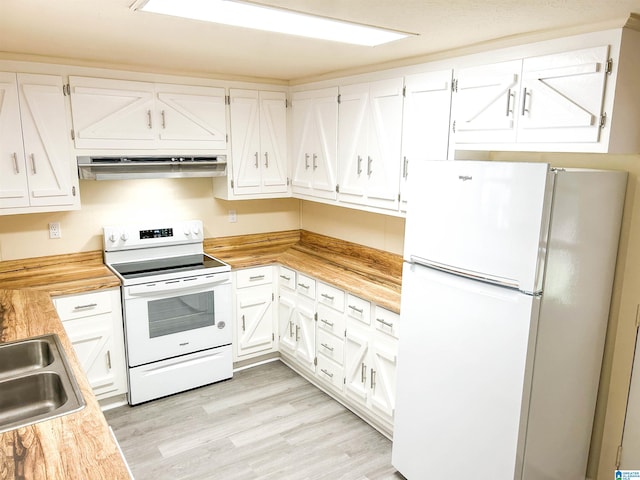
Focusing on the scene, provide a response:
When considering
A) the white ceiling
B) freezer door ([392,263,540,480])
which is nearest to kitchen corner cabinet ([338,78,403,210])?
the white ceiling

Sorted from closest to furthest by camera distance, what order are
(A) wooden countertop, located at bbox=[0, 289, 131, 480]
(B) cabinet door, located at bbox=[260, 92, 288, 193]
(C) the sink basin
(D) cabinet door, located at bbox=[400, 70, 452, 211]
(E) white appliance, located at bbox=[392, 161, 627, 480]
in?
(A) wooden countertop, located at bbox=[0, 289, 131, 480] < (E) white appliance, located at bbox=[392, 161, 627, 480] < (C) the sink basin < (D) cabinet door, located at bbox=[400, 70, 452, 211] < (B) cabinet door, located at bbox=[260, 92, 288, 193]

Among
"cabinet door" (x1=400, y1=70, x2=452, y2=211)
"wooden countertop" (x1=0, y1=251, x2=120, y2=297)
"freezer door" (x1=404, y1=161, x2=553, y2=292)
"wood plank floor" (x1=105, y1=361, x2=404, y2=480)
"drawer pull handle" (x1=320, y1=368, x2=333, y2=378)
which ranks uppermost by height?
"cabinet door" (x1=400, y1=70, x2=452, y2=211)

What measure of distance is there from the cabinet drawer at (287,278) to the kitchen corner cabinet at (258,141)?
71 centimetres

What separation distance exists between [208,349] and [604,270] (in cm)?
273

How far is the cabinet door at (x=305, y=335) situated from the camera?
367 cm

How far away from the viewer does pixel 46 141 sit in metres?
3.11

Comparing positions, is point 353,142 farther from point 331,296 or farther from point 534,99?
point 534,99

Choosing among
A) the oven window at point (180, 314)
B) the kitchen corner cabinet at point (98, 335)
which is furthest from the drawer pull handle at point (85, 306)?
the oven window at point (180, 314)

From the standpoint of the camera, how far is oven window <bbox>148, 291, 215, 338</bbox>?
11.2 ft

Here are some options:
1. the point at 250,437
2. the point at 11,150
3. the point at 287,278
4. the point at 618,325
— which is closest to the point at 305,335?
the point at 287,278

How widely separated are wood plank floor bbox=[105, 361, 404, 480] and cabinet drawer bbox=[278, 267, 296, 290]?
78 centimetres

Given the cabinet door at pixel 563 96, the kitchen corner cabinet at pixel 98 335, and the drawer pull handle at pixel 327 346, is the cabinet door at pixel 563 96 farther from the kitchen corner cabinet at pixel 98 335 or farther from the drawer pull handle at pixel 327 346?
the kitchen corner cabinet at pixel 98 335

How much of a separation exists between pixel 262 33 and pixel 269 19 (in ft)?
0.85

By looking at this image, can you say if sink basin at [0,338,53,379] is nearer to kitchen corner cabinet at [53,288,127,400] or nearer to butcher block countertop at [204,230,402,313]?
kitchen corner cabinet at [53,288,127,400]
